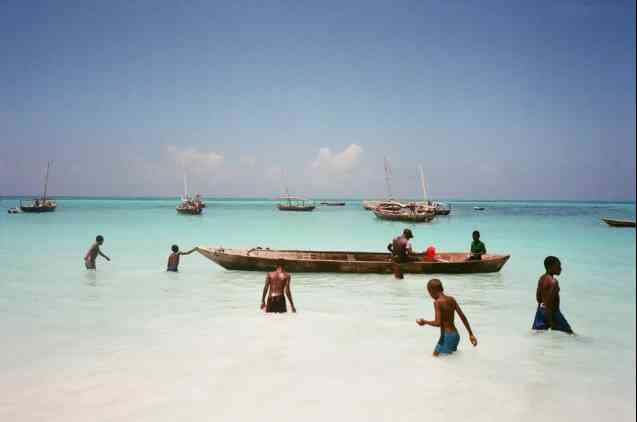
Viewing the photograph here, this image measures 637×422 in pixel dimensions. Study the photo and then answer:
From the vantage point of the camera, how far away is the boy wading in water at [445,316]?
6.45m

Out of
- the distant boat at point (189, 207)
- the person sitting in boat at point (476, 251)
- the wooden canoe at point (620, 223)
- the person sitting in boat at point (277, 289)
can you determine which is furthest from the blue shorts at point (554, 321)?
the distant boat at point (189, 207)

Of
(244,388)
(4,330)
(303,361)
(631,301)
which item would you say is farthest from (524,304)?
(4,330)

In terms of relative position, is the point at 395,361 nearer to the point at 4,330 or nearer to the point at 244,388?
the point at 244,388

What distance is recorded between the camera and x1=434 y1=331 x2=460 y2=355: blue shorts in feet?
23.0

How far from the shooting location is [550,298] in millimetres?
7605

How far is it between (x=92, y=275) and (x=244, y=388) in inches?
490

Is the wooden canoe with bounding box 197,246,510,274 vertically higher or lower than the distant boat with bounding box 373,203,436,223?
lower

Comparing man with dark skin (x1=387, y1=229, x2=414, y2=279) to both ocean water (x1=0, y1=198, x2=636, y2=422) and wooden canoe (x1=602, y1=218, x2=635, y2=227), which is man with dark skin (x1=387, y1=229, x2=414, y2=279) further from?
wooden canoe (x1=602, y1=218, x2=635, y2=227)

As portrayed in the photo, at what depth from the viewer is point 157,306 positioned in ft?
37.6

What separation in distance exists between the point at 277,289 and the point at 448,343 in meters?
3.66

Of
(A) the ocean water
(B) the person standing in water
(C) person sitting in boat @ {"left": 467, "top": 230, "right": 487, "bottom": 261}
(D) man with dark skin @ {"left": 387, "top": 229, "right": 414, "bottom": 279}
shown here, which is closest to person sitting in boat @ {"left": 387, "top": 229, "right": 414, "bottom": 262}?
(D) man with dark skin @ {"left": 387, "top": 229, "right": 414, "bottom": 279}

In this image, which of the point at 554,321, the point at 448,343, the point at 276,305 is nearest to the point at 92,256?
the point at 276,305

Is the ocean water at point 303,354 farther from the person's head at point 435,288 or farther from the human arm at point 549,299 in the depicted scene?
the person's head at point 435,288

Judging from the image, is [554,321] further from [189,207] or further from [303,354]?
[189,207]
